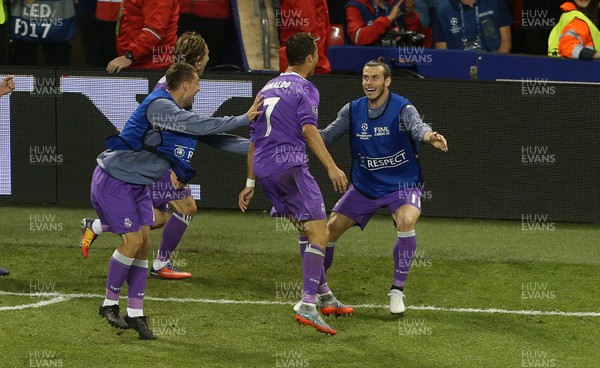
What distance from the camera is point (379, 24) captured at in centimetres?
1473

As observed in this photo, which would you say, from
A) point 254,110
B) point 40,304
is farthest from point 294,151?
point 40,304

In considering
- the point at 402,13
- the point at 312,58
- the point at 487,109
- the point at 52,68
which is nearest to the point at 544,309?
the point at 312,58

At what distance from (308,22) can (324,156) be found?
506 cm

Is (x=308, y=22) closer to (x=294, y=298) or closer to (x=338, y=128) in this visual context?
(x=338, y=128)

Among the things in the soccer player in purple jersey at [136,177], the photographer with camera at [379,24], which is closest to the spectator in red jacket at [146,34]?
Result: the photographer with camera at [379,24]

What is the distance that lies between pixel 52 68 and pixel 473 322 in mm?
6403

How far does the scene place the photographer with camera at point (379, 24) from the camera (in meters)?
14.7

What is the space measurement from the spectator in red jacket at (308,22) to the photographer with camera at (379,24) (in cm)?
45

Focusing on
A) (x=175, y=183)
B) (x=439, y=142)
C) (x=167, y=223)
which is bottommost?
(x=167, y=223)

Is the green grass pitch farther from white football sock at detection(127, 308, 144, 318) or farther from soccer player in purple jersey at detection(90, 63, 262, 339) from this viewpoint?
soccer player in purple jersey at detection(90, 63, 262, 339)

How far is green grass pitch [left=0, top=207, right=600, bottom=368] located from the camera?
9.08 m

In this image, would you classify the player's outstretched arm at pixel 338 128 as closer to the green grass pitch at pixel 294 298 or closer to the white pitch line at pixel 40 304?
the green grass pitch at pixel 294 298

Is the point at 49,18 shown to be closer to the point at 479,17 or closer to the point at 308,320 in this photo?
the point at 479,17

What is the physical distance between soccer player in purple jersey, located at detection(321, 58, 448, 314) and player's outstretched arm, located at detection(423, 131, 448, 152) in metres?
0.52
